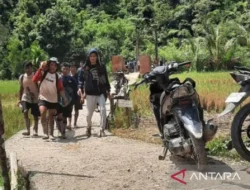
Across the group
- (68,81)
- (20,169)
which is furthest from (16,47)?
(20,169)

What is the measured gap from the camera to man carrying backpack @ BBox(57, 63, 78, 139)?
8078 millimetres

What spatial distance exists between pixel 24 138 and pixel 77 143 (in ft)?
3.56

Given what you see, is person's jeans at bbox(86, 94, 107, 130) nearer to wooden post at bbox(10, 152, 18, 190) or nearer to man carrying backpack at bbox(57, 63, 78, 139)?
man carrying backpack at bbox(57, 63, 78, 139)

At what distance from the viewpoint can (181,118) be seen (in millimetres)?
4973

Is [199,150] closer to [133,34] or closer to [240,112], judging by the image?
[240,112]

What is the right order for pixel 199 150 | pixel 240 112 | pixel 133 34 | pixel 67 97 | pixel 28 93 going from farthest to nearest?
pixel 133 34
pixel 67 97
pixel 28 93
pixel 199 150
pixel 240 112

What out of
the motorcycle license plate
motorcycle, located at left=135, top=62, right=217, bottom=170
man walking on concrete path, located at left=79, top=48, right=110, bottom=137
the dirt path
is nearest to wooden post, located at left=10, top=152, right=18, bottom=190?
the dirt path

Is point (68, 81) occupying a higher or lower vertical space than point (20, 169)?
higher

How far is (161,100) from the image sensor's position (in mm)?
5414

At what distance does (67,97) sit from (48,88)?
677mm

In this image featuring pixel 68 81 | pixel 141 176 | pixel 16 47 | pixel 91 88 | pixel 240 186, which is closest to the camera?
pixel 240 186

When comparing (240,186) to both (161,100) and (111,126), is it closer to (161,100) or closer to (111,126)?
(161,100)

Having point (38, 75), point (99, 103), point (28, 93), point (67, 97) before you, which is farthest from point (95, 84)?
point (28, 93)

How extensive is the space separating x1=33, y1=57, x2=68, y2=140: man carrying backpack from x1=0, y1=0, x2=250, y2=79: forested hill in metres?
18.7
